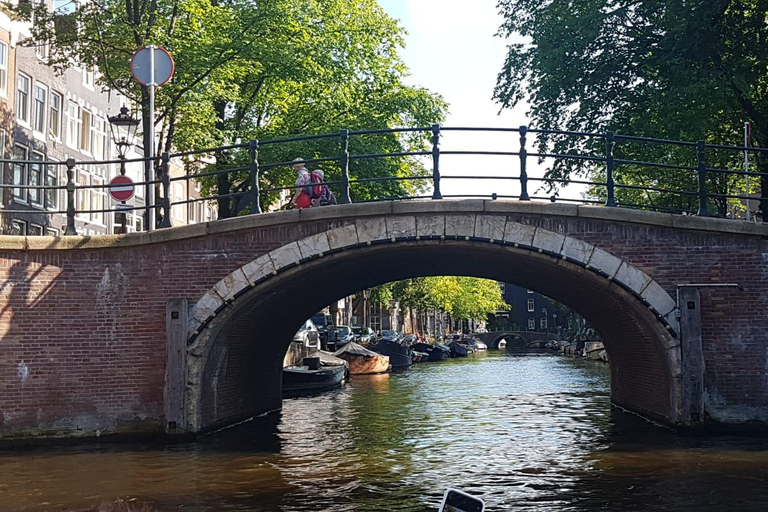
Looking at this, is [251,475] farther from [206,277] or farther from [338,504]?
[206,277]

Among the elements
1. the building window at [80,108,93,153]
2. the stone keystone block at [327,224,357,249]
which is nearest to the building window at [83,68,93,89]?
the building window at [80,108,93,153]

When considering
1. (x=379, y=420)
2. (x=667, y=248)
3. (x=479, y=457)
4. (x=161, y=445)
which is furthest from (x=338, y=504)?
(x=379, y=420)

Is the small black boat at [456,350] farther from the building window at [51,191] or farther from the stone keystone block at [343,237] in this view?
the stone keystone block at [343,237]

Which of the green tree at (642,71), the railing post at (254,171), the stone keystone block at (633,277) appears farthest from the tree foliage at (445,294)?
the stone keystone block at (633,277)

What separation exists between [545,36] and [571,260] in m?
9.45

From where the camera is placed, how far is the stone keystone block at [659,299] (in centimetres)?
1460

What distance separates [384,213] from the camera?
1473cm

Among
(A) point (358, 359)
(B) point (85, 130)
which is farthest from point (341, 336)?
(B) point (85, 130)

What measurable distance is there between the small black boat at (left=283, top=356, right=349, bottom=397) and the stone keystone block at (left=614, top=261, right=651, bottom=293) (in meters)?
13.4

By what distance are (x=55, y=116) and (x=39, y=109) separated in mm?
1239

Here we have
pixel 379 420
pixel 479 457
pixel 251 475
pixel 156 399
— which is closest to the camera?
pixel 251 475

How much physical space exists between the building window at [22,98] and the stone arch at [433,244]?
17.8 m

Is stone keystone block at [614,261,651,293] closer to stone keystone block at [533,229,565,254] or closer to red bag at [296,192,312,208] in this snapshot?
stone keystone block at [533,229,565,254]

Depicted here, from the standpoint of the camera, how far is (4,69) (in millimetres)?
28500
